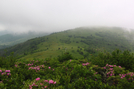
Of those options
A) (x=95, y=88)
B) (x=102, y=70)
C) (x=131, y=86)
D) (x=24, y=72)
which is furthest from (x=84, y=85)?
(x=24, y=72)

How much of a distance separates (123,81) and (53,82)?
4.04 m

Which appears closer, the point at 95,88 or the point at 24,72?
the point at 95,88

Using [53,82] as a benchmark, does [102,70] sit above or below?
below

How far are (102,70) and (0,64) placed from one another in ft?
32.4

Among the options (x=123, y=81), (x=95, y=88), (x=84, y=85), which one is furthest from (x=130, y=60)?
(x=84, y=85)

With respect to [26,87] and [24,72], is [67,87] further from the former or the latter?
[24,72]

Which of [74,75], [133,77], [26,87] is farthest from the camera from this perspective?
[74,75]

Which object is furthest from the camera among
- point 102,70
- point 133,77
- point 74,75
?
point 102,70

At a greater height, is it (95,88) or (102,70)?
(95,88)

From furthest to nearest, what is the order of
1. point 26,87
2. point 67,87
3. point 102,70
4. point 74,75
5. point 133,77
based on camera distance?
1. point 102,70
2. point 74,75
3. point 133,77
4. point 67,87
5. point 26,87

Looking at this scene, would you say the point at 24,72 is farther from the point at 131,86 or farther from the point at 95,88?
the point at 131,86

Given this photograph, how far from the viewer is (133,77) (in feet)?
16.5

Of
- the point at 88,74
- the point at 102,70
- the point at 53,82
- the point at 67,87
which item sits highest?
the point at 53,82

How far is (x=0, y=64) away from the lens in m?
7.55
